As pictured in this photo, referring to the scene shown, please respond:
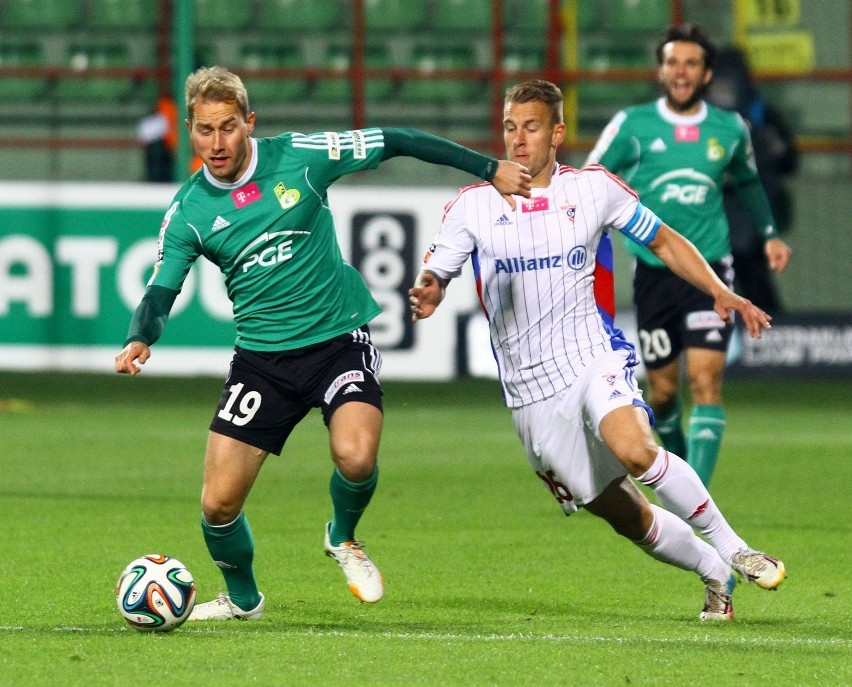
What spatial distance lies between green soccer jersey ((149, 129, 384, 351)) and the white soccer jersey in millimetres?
382

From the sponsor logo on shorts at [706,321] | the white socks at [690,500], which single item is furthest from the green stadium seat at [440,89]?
the white socks at [690,500]

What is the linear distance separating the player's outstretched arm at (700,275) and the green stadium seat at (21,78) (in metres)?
12.9

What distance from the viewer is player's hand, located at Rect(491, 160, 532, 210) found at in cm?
579

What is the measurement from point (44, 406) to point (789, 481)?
248 inches

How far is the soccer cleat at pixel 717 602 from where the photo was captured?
589 cm

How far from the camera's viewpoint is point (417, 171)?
17000 mm

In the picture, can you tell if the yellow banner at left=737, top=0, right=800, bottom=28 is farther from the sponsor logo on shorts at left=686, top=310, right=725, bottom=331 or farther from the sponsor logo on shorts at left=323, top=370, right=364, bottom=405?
the sponsor logo on shorts at left=323, top=370, right=364, bottom=405

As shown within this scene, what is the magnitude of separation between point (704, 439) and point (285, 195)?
106 inches

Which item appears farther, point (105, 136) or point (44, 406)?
point (105, 136)

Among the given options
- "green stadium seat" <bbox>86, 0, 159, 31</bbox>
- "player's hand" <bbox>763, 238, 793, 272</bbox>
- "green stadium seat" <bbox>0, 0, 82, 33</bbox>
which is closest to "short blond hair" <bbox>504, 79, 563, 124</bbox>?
"player's hand" <bbox>763, 238, 793, 272</bbox>

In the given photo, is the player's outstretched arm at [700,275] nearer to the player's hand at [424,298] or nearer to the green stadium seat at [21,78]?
the player's hand at [424,298]

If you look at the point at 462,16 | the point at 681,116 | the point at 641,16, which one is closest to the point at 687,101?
the point at 681,116

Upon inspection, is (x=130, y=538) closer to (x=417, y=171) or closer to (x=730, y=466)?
(x=730, y=466)

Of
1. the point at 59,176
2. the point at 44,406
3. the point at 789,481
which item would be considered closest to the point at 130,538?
the point at 789,481
